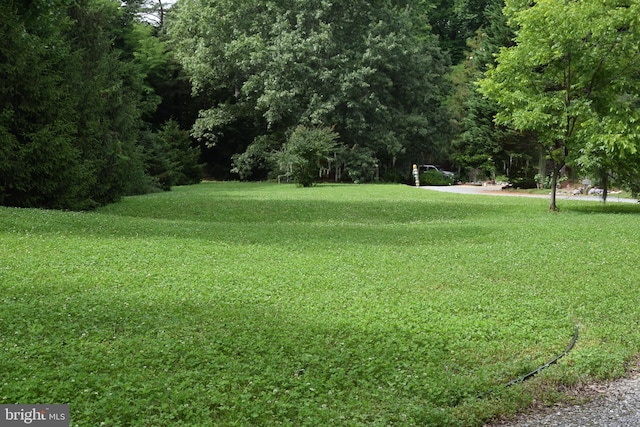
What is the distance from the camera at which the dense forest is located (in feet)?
50.1

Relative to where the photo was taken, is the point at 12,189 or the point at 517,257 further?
the point at 12,189

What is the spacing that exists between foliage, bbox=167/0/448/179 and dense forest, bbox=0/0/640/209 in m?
0.13

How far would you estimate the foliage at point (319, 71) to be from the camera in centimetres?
3672

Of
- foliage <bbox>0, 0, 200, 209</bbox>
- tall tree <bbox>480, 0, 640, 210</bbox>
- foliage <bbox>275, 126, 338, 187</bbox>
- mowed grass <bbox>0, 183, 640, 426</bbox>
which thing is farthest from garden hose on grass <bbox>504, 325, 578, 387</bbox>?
foliage <bbox>275, 126, 338, 187</bbox>

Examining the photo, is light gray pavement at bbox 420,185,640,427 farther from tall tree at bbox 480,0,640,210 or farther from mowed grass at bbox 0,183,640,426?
tall tree at bbox 480,0,640,210

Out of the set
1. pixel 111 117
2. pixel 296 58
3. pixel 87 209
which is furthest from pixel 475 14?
pixel 87 209

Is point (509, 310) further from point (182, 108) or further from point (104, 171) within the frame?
point (182, 108)

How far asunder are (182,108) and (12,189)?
102 ft

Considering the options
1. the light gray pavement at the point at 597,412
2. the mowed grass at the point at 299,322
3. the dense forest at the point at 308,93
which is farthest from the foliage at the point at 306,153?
the light gray pavement at the point at 597,412

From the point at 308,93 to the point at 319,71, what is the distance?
152cm

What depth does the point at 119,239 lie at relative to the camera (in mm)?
10742

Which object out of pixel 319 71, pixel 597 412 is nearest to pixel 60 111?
pixel 597 412

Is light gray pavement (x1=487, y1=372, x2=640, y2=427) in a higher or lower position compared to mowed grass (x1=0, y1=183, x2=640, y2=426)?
lower

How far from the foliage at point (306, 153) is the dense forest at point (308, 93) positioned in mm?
120
